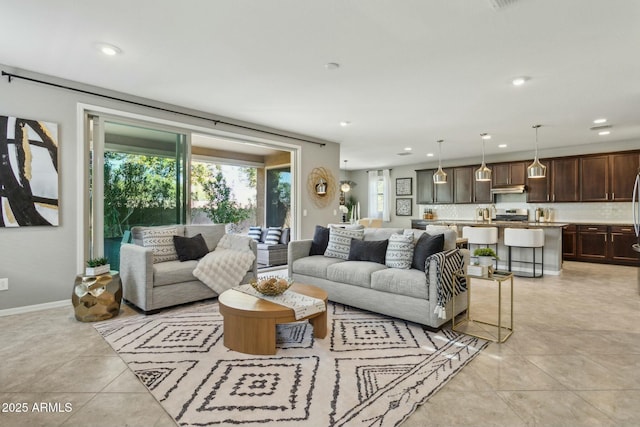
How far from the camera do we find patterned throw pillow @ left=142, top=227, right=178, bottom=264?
3.98 metres

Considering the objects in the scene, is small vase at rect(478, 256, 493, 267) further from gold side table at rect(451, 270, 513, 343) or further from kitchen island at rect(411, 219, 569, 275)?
kitchen island at rect(411, 219, 569, 275)

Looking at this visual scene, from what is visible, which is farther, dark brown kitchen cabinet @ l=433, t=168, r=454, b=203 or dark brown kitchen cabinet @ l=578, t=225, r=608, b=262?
dark brown kitchen cabinet @ l=433, t=168, r=454, b=203

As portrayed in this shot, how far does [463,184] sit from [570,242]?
8.69ft

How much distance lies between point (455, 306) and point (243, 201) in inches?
250

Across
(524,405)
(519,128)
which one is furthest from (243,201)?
(524,405)

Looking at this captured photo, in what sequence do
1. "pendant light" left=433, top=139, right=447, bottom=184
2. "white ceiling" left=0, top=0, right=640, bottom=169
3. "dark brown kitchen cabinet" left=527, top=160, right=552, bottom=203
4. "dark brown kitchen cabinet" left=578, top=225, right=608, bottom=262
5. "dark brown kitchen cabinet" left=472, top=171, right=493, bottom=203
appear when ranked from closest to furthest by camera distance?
"white ceiling" left=0, top=0, right=640, bottom=169
"pendant light" left=433, top=139, right=447, bottom=184
"dark brown kitchen cabinet" left=578, top=225, right=608, bottom=262
"dark brown kitchen cabinet" left=527, top=160, right=552, bottom=203
"dark brown kitchen cabinet" left=472, top=171, right=493, bottom=203

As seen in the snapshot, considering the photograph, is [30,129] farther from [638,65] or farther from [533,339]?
[638,65]

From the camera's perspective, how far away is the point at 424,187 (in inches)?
382

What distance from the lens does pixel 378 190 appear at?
11.1 m

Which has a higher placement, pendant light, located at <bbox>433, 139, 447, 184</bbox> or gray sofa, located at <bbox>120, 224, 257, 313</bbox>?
pendant light, located at <bbox>433, 139, 447, 184</bbox>

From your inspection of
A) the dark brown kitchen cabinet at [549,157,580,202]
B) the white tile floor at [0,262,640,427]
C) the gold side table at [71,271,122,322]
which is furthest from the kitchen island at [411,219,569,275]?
the gold side table at [71,271,122,322]

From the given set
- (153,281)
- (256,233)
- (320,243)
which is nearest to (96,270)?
(153,281)

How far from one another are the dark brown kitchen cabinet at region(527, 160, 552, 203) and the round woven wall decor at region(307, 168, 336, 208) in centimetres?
459

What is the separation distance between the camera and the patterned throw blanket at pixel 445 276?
3000mm
